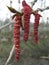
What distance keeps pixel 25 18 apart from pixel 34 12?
0.17m

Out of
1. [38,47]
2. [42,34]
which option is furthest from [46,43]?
[42,34]

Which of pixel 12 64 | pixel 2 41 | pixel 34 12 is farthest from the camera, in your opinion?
pixel 2 41

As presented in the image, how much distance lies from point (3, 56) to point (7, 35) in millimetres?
577

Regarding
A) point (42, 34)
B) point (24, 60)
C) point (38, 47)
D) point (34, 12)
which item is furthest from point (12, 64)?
point (34, 12)

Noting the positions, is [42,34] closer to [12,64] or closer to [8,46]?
[8,46]

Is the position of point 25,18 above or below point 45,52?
above

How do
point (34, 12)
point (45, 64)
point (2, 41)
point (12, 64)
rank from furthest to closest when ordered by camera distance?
1. point (2, 41)
2. point (45, 64)
3. point (12, 64)
4. point (34, 12)

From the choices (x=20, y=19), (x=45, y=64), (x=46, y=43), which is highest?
(x=20, y=19)

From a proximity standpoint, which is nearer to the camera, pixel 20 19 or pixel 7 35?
pixel 20 19

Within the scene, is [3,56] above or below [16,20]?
below

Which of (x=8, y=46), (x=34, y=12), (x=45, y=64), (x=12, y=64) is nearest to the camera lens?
(x=34, y=12)

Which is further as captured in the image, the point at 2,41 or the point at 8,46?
the point at 2,41

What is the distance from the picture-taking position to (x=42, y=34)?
5406mm

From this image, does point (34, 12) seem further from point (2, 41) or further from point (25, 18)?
point (2, 41)
